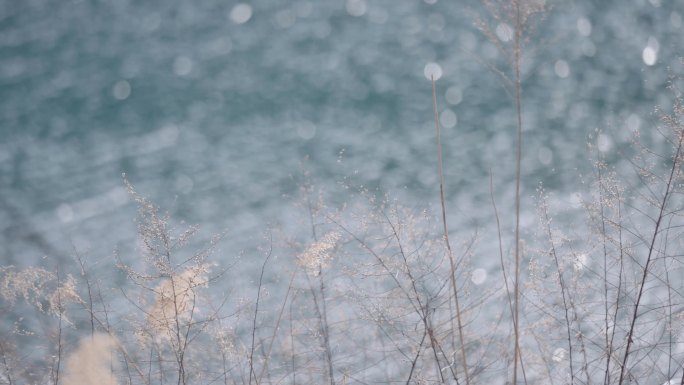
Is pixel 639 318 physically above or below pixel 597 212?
below

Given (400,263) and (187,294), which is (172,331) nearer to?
(187,294)

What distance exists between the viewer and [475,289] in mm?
1832

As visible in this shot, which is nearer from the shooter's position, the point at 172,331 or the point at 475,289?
the point at 172,331

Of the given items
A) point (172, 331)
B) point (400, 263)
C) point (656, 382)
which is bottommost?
point (656, 382)

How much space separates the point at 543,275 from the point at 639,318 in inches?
10.0

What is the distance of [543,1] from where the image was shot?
1261 millimetres

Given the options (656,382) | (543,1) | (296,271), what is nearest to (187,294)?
(296,271)

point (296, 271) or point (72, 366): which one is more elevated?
point (296, 271)

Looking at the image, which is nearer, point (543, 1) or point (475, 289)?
point (543, 1)

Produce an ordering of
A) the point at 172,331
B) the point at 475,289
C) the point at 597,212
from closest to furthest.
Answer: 1. the point at 172,331
2. the point at 597,212
3. the point at 475,289

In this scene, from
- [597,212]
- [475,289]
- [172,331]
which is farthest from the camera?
[475,289]

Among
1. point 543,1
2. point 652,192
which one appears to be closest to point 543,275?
point 652,192

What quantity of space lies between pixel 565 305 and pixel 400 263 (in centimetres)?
42

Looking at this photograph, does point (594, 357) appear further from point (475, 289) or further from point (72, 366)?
point (72, 366)
